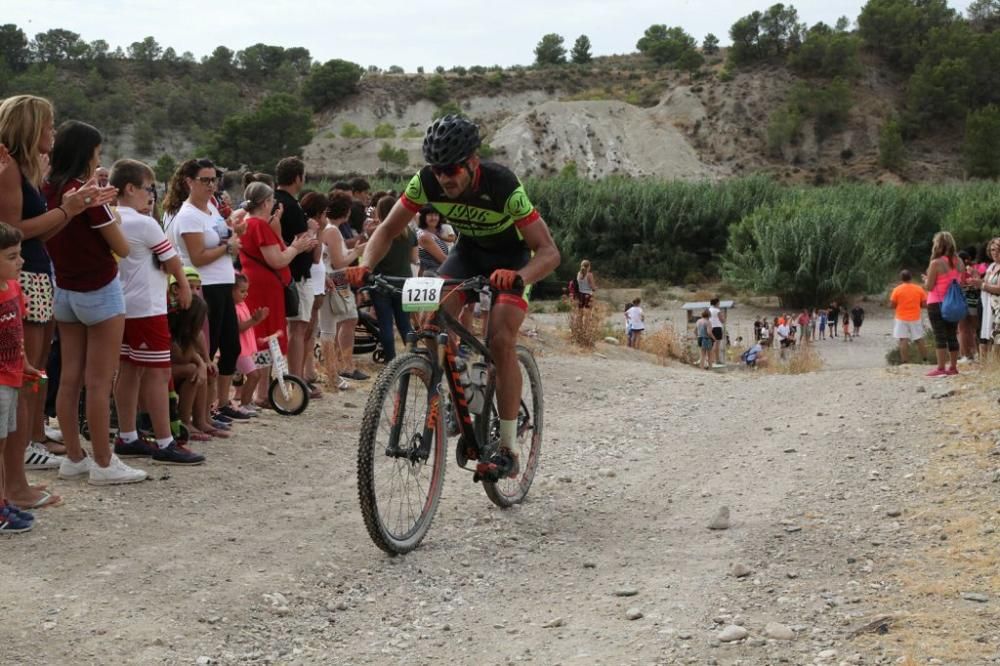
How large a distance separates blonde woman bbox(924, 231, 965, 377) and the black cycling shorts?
8.70 metres

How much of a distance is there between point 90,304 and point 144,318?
25.9 inches

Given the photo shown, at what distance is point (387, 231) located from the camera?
6484 millimetres

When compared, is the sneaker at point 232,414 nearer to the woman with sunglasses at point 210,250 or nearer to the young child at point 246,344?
the young child at point 246,344

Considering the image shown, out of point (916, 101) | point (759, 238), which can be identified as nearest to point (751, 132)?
point (916, 101)

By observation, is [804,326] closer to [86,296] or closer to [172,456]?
[172,456]

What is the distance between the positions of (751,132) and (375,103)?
4311cm

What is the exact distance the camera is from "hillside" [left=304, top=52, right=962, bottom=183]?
8956cm

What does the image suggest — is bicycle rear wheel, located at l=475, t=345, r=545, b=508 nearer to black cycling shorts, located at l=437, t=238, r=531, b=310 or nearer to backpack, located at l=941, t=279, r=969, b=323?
black cycling shorts, located at l=437, t=238, r=531, b=310

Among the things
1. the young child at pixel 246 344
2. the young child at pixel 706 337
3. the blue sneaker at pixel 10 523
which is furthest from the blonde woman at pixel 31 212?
the young child at pixel 706 337

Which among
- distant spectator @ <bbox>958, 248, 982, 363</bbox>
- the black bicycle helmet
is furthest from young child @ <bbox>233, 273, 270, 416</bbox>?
distant spectator @ <bbox>958, 248, 982, 363</bbox>

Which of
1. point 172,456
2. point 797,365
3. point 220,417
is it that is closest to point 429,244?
point 220,417

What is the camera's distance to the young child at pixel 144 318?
23.5 ft

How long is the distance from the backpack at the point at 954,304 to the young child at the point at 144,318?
9.91 metres

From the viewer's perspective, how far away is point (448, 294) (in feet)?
19.7
